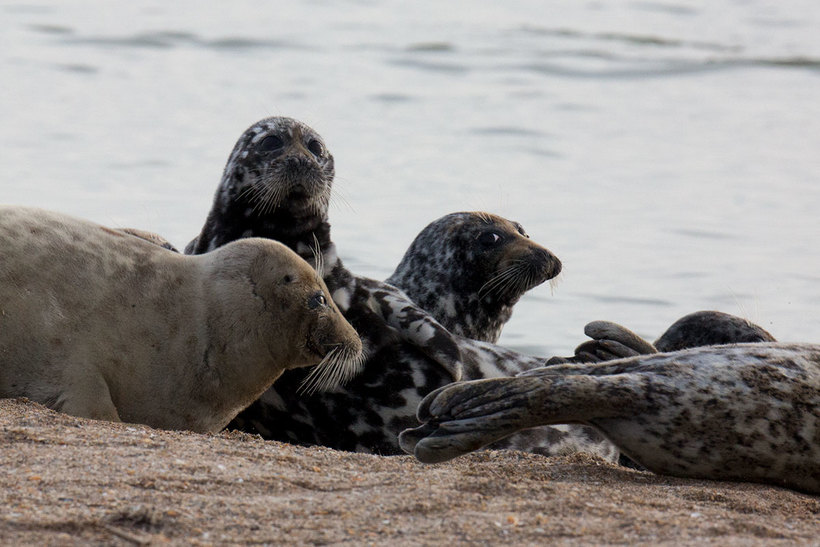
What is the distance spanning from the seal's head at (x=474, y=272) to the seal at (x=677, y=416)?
2464mm

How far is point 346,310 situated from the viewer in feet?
21.3

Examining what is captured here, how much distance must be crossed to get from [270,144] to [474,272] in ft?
4.47

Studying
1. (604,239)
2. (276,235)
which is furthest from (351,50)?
(276,235)

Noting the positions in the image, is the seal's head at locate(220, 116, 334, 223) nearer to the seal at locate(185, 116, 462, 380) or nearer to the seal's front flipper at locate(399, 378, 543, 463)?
the seal at locate(185, 116, 462, 380)

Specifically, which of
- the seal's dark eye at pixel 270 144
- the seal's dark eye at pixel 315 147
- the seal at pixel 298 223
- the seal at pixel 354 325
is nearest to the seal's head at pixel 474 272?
the seal at pixel 354 325

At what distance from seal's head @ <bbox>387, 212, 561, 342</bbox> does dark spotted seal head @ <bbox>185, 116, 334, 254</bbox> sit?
3.50 ft

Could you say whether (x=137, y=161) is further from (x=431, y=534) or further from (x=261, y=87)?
(x=431, y=534)

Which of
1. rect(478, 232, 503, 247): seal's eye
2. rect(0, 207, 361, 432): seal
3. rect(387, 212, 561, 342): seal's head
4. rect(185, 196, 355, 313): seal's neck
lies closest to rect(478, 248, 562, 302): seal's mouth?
rect(387, 212, 561, 342): seal's head

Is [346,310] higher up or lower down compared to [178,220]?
higher up

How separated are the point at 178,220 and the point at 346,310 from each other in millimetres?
4870

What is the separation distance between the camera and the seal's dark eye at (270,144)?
6.81 meters

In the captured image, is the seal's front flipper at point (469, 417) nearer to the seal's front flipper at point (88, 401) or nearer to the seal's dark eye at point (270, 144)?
the seal's front flipper at point (88, 401)

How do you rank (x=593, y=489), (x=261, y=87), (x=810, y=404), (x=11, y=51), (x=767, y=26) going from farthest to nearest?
(x=767, y=26), (x=11, y=51), (x=261, y=87), (x=810, y=404), (x=593, y=489)

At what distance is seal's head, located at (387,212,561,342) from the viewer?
24.7 feet
